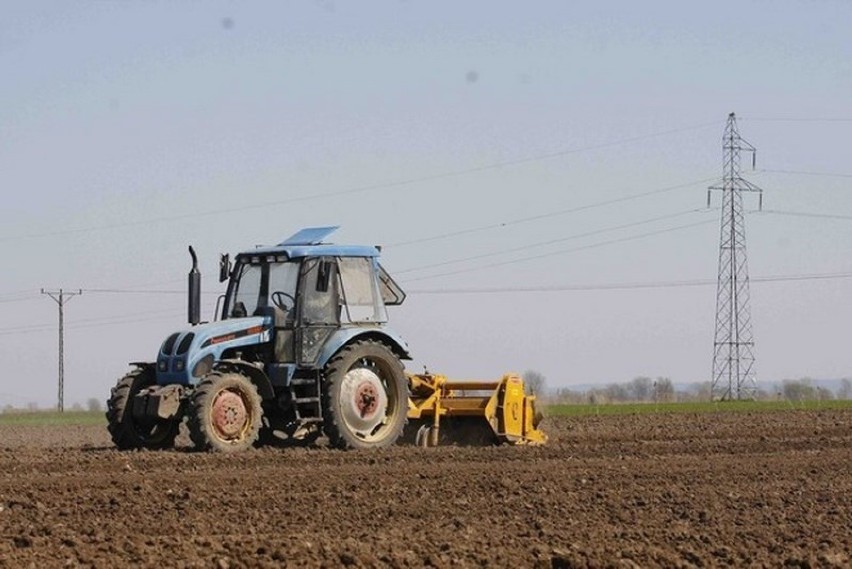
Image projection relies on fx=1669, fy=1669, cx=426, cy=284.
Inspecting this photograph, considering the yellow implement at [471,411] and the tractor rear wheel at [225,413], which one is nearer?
the tractor rear wheel at [225,413]

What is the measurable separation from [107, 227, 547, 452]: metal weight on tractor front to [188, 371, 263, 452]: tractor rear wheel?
0.04 ft

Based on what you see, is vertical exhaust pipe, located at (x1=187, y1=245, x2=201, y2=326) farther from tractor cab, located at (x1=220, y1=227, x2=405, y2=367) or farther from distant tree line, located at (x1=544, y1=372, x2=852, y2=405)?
distant tree line, located at (x1=544, y1=372, x2=852, y2=405)

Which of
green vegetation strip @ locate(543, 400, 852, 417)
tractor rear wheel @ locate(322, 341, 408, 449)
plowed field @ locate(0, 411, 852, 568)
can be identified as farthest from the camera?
green vegetation strip @ locate(543, 400, 852, 417)

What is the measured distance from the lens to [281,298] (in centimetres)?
1969

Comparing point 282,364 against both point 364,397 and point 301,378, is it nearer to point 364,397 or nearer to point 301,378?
point 301,378

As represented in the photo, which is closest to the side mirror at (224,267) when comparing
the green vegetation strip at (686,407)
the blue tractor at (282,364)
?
the blue tractor at (282,364)

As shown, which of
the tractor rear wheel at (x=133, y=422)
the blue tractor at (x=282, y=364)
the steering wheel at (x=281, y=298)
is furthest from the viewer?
the steering wheel at (x=281, y=298)

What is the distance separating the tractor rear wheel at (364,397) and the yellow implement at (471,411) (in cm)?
42

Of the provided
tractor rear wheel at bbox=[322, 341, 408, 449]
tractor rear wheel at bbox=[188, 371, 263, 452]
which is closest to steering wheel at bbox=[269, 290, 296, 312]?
tractor rear wheel at bbox=[322, 341, 408, 449]

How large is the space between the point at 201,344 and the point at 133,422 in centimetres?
146

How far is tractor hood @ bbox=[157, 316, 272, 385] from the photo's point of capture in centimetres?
1877

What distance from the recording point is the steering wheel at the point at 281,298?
1961 centimetres

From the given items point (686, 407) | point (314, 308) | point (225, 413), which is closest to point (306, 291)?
point (314, 308)

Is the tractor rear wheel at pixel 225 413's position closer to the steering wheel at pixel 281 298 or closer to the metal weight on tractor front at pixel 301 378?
the metal weight on tractor front at pixel 301 378
